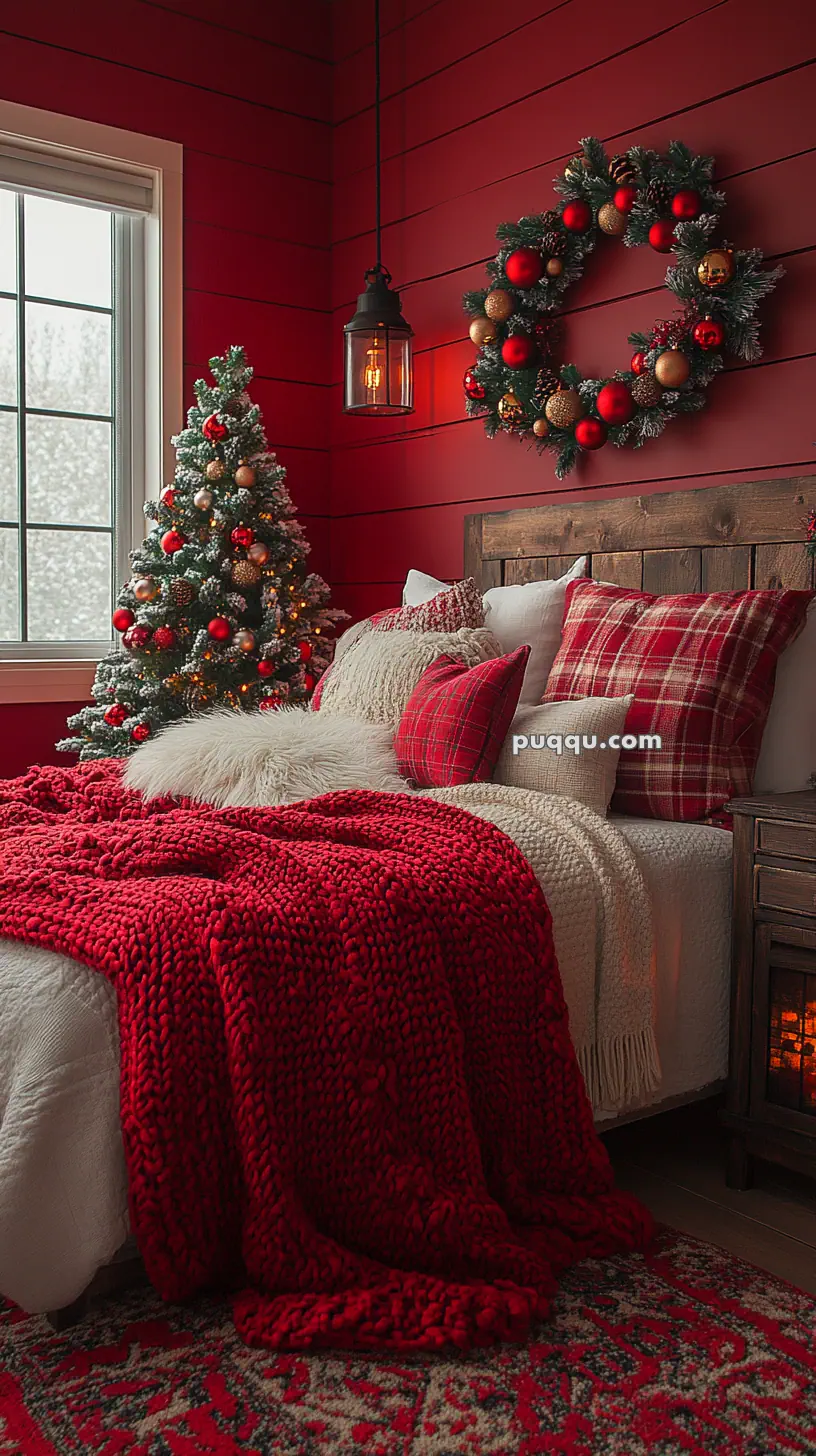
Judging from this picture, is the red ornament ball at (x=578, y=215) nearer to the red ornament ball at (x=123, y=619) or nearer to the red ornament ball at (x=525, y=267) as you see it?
the red ornament ball at (x=525, y=267)

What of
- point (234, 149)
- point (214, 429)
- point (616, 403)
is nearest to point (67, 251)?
point (234, 149)

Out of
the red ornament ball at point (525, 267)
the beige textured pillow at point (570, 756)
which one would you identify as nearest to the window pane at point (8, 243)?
the red ornament ball at point (525, 267)

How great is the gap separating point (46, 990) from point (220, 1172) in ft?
1.07

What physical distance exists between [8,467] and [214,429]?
653 mm

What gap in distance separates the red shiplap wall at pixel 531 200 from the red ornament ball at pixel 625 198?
135 millimetres

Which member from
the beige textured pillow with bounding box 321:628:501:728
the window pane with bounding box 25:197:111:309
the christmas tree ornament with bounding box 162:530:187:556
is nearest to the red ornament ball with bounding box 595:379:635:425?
the beige textured pillow with bounding box 321:628:501:728

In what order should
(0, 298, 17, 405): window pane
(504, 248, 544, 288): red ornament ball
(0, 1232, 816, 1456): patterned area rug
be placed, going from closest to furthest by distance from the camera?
(0, 1232, 816, 1456): patterned area rug
(504, 248, 544, 288): red ornament ball
(0, 298, 17, 405): window pane

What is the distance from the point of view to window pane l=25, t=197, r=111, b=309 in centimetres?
372

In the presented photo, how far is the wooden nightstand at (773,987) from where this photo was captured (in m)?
2.03

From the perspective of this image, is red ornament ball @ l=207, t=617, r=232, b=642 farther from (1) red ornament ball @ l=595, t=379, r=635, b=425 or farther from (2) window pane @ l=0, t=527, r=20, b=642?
(1) red ornament ball @ l=595, t=379, r=635, b=425

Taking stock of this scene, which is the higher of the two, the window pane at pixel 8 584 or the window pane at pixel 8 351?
the window pane at pixel 8 351

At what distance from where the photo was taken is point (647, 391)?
2910mm

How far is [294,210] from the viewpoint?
13.6 ft

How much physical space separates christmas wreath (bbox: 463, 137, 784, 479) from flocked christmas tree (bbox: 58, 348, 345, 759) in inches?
27.9
